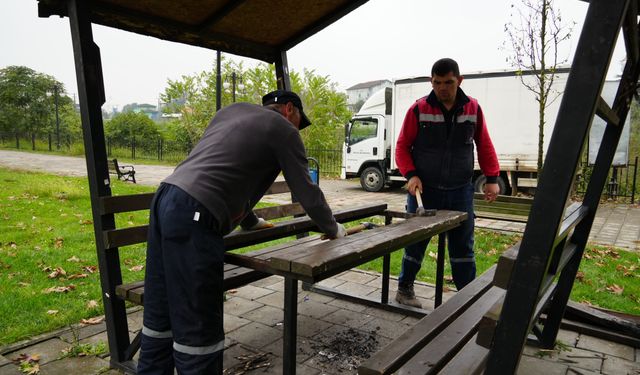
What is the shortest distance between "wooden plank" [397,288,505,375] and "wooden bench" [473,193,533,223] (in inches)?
153

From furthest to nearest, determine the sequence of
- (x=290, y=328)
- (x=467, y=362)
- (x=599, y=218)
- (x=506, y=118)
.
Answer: (x=506, y=118)
(x=599, y=218)
(x=290, y=328)
(x=467, y=362)

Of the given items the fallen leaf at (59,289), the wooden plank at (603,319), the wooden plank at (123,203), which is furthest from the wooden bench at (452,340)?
the fallen leaf at (59,289)

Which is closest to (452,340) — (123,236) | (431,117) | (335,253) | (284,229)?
(335,253)

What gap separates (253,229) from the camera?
9.75 ft

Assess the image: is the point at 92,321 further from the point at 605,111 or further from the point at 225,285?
the point at 605,111

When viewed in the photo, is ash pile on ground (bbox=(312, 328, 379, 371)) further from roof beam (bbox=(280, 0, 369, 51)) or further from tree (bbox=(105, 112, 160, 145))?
tree (bbox=(105, 112, 160, 145))

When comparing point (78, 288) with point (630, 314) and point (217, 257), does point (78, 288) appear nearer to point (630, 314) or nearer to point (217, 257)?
point (217, 257)

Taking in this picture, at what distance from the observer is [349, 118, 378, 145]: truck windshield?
1456cm

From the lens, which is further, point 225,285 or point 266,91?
point 266,91

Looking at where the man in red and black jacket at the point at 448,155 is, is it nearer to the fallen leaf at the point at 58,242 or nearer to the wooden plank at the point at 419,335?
the wooden plank at the point at 419,335

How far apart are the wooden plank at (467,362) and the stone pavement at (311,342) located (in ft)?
3.79

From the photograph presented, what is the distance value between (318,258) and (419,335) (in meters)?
0.56

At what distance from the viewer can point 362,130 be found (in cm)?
1487

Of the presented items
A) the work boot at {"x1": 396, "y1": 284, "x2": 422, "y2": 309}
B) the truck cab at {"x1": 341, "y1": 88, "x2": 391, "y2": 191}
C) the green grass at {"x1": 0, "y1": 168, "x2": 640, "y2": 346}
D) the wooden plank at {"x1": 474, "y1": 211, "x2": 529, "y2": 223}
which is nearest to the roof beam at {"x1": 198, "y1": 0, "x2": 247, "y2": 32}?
the green grass at {"x1": 0, "y1": 168, "x2": 640, "y2": 346}
